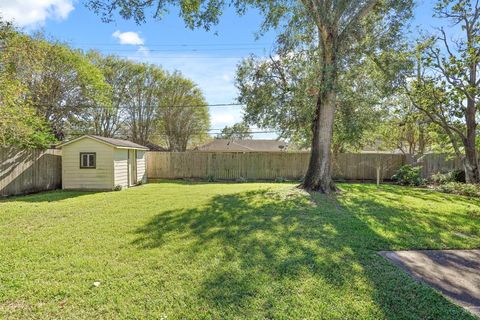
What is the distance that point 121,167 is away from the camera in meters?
12.2

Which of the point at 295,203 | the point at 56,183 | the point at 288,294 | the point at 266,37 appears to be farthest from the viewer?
the point at 56,183

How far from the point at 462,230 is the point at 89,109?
21983mm

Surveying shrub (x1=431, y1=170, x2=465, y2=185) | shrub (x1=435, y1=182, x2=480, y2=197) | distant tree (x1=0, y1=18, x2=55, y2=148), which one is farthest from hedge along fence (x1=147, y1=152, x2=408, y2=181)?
distant tree (x1=0, y1=18, x2=55, y2=148)

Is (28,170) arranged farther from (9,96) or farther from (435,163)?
(435,163)

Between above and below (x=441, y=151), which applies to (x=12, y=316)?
below

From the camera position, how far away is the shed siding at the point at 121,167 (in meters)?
11.8

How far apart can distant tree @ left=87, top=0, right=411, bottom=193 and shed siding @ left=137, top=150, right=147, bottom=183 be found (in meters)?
8.27

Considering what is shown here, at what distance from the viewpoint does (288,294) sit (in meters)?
2.87

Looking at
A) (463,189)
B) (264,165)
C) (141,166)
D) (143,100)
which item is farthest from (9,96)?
(143,100)

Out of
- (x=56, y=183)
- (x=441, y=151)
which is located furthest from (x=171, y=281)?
(x=441, y=151)

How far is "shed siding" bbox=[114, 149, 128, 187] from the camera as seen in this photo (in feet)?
38.6

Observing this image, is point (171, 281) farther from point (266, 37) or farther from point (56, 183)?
point (56, 183)

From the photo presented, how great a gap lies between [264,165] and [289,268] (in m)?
12.3

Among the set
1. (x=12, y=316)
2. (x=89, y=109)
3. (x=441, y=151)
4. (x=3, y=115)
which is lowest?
(x=12, y=316)
